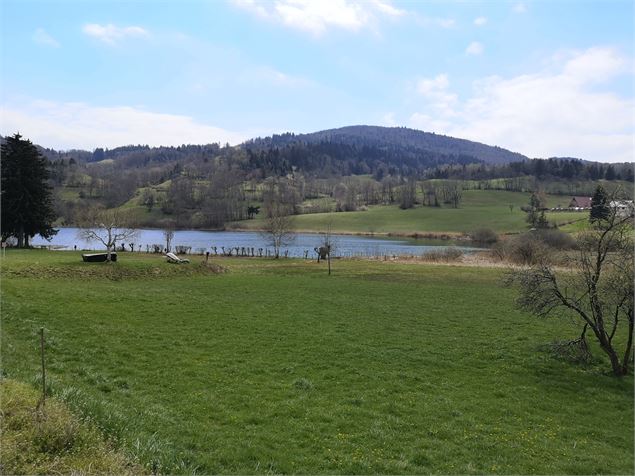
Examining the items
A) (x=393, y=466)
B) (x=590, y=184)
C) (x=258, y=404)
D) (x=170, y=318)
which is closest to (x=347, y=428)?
(x=393, y=466)

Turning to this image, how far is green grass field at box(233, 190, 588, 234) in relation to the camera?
125 m

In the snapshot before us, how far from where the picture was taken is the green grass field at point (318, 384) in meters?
8.38

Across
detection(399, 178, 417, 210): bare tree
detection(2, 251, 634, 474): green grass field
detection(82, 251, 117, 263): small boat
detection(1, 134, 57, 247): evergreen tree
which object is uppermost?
detection(399, 178, 417, 210): bare tree

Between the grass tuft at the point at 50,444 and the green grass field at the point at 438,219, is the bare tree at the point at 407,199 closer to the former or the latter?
the green grass field at the point at 438,219

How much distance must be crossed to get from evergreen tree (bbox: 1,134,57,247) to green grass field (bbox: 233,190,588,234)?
88.5 m

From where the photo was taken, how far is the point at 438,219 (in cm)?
Result: 14162

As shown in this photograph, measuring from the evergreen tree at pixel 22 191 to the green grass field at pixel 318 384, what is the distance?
97.1 ft

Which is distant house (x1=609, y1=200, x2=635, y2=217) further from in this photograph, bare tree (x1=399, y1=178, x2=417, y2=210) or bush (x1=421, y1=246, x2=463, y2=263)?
bare tree (x1=399, y1=178, x2=417, y2=210)

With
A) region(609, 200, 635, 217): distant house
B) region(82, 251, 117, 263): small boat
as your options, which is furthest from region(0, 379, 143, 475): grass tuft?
region(82, 251, 117, 263): small boat

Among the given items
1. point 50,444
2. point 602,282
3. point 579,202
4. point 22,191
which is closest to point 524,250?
point 602,282

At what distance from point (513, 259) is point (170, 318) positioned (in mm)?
46754

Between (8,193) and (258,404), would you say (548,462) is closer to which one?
(258,404)

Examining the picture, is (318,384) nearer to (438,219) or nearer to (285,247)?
(285,247)

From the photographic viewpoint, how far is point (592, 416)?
11.5m
